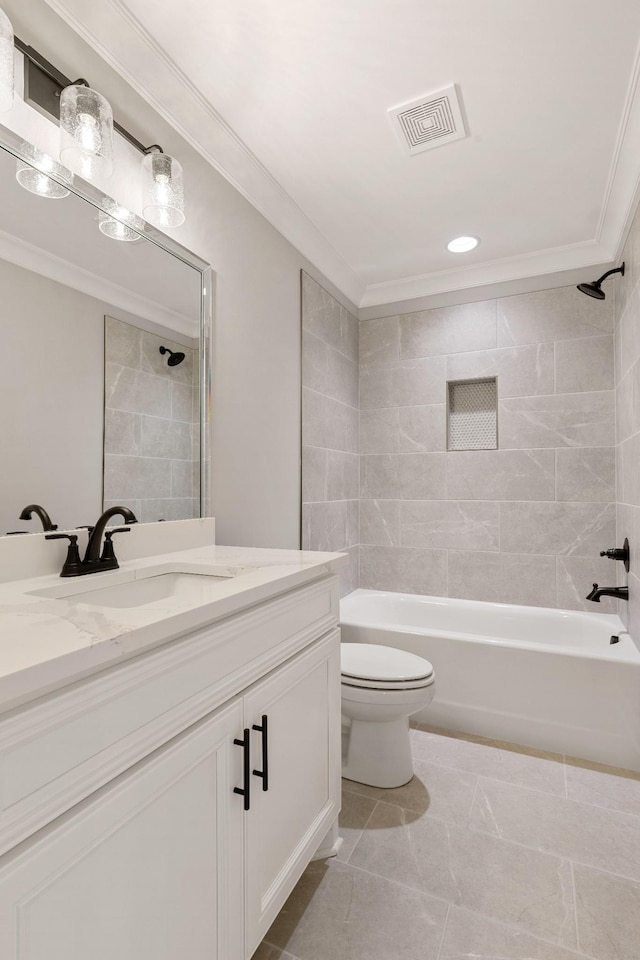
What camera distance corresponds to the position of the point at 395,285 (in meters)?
3.10

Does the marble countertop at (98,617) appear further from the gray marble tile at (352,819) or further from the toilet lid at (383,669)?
the gray marble tile at (352,819)

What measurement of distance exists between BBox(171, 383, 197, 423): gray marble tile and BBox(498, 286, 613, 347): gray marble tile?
79.2 inches

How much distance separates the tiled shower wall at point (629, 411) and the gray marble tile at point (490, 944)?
1.33m

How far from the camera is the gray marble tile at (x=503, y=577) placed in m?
2.77

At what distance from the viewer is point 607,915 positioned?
1261mm

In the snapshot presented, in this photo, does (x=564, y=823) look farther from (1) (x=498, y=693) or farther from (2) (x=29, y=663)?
(2) (x=29, y=663)

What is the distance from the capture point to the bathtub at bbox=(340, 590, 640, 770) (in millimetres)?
1976

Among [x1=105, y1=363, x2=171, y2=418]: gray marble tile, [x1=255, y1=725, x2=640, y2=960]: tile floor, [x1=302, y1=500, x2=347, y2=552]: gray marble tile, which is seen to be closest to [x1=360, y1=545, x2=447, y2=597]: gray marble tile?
[x1=302, y1=500, x2=347, y2=552]: gray marble tile

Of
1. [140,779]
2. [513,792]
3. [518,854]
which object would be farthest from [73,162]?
[513,792]

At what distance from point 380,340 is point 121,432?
217cm

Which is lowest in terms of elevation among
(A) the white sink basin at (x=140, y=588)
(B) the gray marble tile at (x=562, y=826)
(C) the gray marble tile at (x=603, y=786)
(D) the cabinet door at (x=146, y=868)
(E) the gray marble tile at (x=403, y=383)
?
(C) the gray marble tile at (x=603, y=786)

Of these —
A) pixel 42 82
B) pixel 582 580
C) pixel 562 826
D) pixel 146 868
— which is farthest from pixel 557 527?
pixel 42 82

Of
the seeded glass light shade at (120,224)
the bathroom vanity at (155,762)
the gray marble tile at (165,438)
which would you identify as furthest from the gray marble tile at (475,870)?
the seeded glass light shade at (120,224)

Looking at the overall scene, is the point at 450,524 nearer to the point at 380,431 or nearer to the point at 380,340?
the point at 380,431
